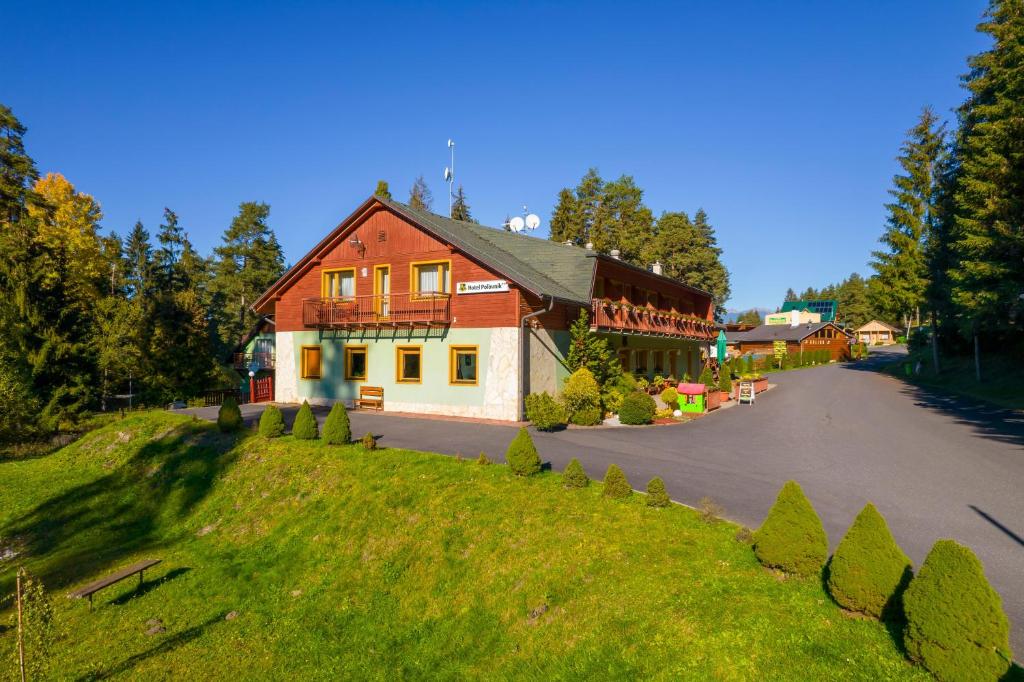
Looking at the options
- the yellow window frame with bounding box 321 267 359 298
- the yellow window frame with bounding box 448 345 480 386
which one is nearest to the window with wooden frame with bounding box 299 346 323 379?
the yellow window frame with bounding box 321 267 359 298

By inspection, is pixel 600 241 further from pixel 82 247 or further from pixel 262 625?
pixel 262 625

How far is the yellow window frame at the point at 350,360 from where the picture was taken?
25891mm

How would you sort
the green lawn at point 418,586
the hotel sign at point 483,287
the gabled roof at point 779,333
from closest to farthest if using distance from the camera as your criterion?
the green lawn at point 418,586, the hotel sign at point 483,287, the gabled roof at point 779,333

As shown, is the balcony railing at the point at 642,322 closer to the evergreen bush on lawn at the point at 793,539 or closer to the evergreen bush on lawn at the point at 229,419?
the evergreen bush on lawn at the point at 229,419

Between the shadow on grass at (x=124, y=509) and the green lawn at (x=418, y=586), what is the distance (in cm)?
10

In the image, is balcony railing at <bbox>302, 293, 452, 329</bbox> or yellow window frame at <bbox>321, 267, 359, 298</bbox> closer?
balcony railing at <bbox>302, 293, 452, 329</bbox>

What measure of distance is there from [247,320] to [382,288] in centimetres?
3921

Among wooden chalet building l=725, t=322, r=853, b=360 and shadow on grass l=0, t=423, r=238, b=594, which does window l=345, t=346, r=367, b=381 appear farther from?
wooden chalet building l=725, t=322, r=853, b=360

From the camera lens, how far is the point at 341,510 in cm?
1374

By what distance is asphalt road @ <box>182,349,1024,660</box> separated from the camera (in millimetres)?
10062

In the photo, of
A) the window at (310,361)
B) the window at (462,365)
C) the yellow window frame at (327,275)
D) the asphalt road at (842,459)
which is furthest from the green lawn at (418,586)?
the yellow window frame at (327,275)

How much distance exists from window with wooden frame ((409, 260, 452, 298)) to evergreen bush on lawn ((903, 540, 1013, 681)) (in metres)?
19.9

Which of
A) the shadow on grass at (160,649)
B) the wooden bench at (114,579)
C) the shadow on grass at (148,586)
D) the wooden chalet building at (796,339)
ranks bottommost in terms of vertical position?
the shadow on grass at (160,649)

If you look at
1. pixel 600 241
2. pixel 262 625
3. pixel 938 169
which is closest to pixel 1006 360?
pixel 938 169
